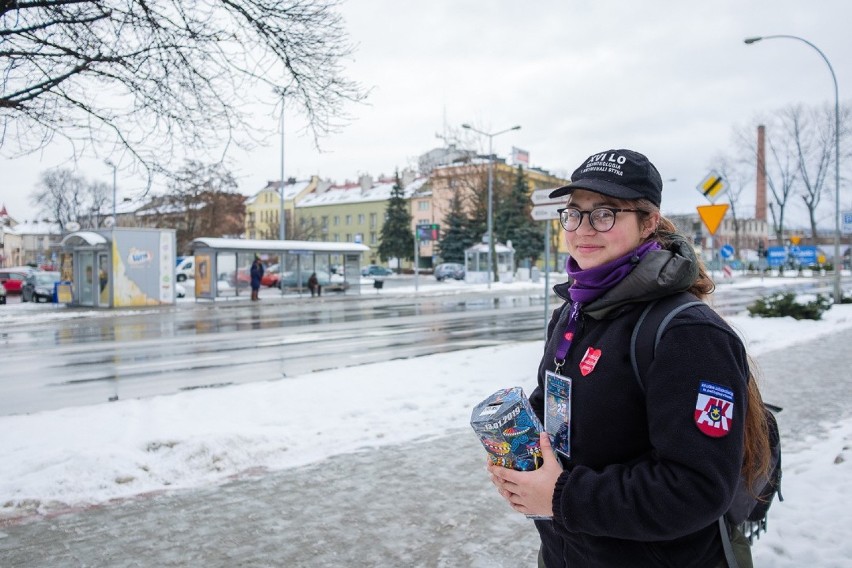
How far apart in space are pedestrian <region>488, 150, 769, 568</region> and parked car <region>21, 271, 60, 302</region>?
33.4 meters


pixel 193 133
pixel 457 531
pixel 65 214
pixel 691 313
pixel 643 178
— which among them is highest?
pixel 65 214

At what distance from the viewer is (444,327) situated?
17.7 m

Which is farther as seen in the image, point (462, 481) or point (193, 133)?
point (193, 133)

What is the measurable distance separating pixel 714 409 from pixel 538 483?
0.47 meters

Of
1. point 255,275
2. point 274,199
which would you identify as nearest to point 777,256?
point 255,275

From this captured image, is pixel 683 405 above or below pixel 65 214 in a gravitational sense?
below

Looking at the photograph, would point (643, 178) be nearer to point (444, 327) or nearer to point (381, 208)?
point (444, 327)

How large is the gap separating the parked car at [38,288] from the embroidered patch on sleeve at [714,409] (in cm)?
3379

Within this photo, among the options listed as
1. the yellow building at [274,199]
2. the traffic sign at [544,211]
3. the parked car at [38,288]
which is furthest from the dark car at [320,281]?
the yellow building at [274,199]

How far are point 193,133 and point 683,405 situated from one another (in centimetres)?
742

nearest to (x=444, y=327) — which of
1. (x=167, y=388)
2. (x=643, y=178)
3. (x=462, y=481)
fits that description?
(x=167, y=388)

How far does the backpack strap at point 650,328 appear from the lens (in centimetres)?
165

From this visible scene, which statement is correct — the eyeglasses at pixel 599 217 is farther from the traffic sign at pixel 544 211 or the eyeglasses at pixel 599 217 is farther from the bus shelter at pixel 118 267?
the bus shelter at pixel 118 267

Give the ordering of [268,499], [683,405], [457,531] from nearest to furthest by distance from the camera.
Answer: [683,405]
[457,531]
[268,499]
